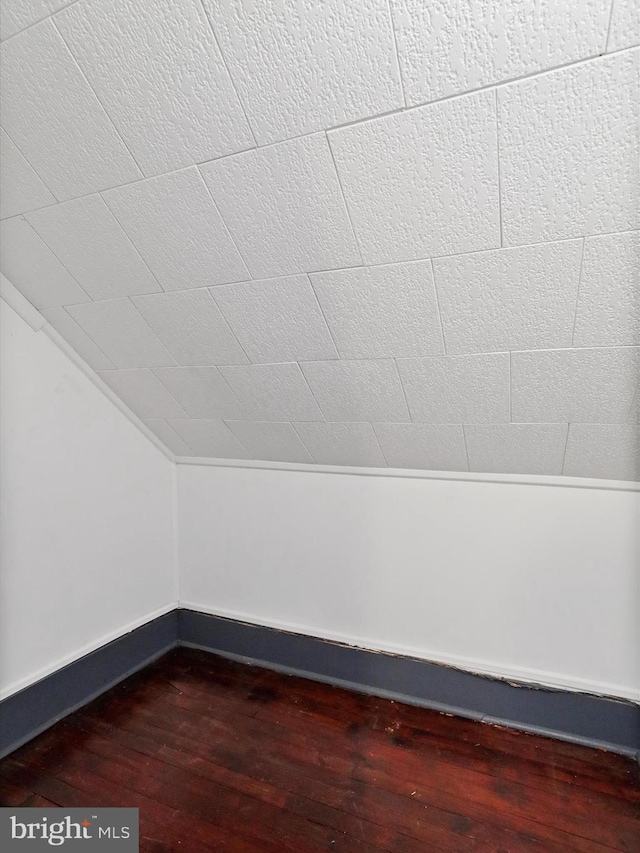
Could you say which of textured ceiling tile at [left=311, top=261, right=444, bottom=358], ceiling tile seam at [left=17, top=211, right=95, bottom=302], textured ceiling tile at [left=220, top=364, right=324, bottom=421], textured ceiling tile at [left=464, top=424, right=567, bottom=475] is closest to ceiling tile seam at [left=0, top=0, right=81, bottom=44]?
ceiling tile seam at [left=17, top=211, right=95, bottom=302]

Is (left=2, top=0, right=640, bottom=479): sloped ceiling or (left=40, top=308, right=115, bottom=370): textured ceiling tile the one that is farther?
(left=40, top=308, right=115, bottom=370): textured ceiling tile

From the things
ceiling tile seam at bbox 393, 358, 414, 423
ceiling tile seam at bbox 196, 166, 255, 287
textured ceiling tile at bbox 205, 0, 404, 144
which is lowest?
ceiling tile seam at bbox 393, 358, 414, 423

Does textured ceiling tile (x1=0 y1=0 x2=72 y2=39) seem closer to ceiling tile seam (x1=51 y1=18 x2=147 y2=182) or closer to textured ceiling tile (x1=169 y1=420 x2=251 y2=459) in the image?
ceiling tile seam (x1=51 y1=18 x2=147 y2=182)

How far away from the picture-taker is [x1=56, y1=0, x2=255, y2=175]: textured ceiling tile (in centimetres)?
90

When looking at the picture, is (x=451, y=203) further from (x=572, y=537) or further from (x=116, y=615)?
(x=116, y=615)

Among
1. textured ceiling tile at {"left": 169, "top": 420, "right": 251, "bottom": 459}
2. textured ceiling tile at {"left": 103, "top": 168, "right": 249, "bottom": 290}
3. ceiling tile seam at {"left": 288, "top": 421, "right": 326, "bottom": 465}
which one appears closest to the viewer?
textured ceiling tile at {"left": 103, "top": 168, "right": 249, "bottom": 290}

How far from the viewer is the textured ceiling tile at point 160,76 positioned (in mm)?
896

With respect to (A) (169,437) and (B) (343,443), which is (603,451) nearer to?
(B) (343,443)

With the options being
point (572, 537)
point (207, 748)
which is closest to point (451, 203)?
point (572, 537)

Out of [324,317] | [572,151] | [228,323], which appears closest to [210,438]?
[228,323]

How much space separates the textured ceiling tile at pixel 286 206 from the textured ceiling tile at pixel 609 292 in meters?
0.53

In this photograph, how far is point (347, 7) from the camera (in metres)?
0.82

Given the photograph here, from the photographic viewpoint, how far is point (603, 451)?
143 cm

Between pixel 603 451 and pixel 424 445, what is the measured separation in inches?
21.4
